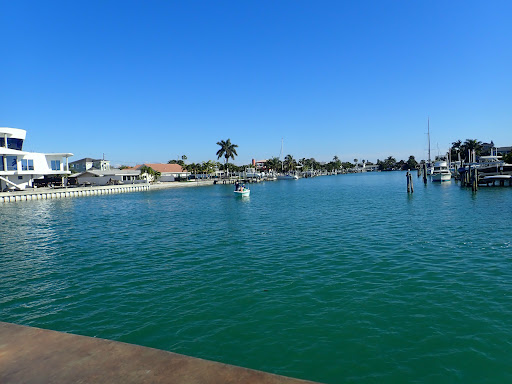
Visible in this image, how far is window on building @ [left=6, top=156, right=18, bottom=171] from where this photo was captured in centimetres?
7688

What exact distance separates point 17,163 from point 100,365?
3669 inches

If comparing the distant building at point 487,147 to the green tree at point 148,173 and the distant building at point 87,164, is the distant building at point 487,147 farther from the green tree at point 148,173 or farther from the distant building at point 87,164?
the distant building at point 87,164

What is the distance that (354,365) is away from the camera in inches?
317

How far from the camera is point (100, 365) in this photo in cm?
469

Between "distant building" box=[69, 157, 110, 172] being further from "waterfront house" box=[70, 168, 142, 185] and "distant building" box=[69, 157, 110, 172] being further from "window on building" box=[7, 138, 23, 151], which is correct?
"window on building" box=[7, 138, 23, 151]

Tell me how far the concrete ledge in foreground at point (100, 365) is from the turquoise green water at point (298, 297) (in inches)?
156

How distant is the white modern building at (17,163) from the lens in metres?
75.7

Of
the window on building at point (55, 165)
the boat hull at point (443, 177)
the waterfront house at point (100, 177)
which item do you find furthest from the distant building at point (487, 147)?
the window on building at point (55, 165)

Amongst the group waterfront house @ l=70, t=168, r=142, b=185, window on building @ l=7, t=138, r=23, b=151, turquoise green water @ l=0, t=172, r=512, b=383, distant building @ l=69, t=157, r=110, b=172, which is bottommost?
turquoise green water @ l=0, t=172, r=512, b=383

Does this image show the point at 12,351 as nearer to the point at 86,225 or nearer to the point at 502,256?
the point at 502,256

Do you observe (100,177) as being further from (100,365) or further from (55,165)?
(100,365)

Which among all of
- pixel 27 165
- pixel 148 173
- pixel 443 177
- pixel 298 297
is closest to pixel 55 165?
pixel 27 165

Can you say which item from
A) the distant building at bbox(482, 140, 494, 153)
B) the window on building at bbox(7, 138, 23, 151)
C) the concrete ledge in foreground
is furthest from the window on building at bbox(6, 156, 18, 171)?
the distant building at bbox(482, 140, 494, 153)

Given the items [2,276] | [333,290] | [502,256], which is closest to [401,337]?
[333,290]
